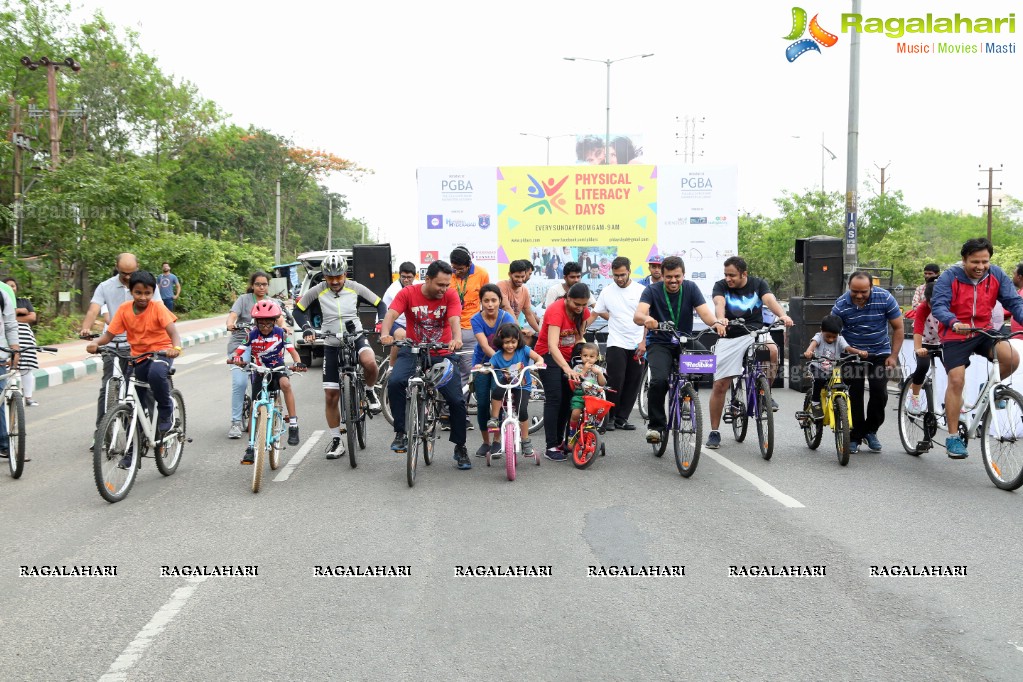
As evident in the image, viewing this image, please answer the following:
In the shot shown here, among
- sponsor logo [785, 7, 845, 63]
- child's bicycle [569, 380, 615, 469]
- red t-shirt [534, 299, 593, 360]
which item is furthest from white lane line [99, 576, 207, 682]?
sponsor logo [785, 7, 845, 63]

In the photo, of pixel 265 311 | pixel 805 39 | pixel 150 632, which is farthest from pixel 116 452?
pixel 805 39

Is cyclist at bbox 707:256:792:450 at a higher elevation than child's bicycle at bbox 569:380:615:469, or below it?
higher

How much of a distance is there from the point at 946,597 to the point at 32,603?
4.54m

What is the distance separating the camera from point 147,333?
7.94 m

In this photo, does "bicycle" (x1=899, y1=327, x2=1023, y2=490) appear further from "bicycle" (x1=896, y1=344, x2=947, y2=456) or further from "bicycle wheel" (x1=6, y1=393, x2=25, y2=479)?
"bicycle wheel" (x1=6, y1=393, x2=25, y2=479)

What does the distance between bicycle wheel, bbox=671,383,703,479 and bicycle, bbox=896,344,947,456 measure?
224 cm

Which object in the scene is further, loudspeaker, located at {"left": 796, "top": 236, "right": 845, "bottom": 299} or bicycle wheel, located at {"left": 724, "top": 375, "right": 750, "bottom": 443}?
loudspeaker, located at {"left": 796, "top": 236, "right": 845, "bottom": 299}

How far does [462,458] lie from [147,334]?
110 inches

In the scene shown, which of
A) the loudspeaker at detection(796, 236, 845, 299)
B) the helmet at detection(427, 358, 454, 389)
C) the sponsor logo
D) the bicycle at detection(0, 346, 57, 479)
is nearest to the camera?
the bicycle at detection(0, 346, 57, 479)

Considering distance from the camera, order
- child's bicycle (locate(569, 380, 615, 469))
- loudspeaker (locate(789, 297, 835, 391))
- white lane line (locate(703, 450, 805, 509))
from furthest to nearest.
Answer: loudspeaker (locate(789, 297, 835, 391)) → child's bicycle (locate(569, 380, 615, 469)) → white lane line (locate(703, 450, 805, 509))

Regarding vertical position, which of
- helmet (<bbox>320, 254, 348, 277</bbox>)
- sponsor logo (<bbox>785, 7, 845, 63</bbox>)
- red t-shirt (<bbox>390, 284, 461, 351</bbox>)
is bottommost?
red t-shirt (<bbox>390, 284, 461, 351</bbox>)

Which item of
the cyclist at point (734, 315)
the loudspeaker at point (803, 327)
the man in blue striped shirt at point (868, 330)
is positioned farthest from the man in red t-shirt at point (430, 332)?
the loudspeaker at point (803, 327)

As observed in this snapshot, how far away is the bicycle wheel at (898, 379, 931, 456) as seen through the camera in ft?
29.4

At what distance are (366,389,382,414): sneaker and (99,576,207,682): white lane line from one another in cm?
407
